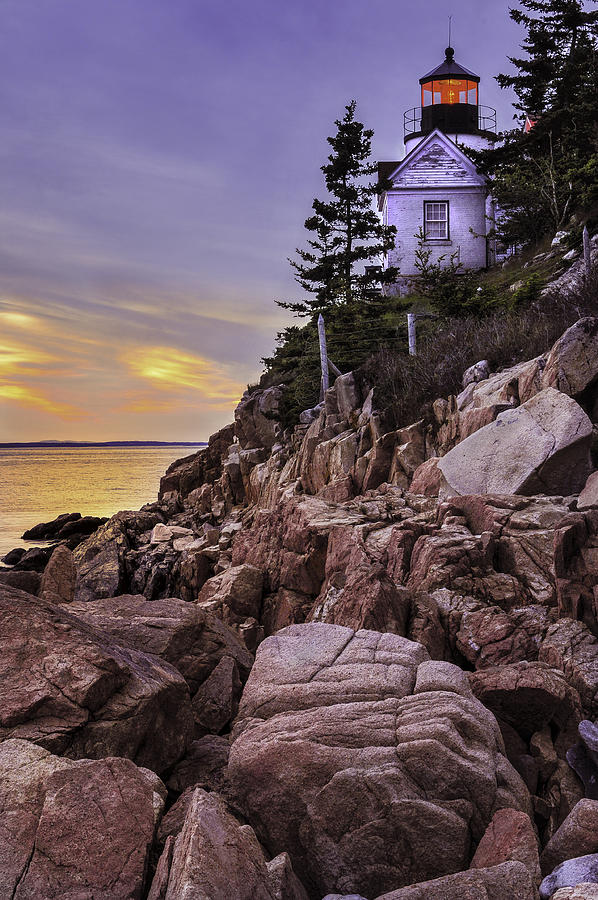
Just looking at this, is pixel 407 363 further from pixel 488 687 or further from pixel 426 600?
pixel 488 687

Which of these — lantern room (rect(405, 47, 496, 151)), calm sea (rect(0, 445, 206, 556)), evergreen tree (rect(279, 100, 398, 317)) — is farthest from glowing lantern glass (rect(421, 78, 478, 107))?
calm sea (rect(0, 445, 206, 556))

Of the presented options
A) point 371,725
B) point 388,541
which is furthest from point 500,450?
point 371,725

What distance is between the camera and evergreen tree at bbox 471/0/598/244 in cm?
2814

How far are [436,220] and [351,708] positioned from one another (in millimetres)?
34947

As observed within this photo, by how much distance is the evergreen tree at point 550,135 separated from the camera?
2814 centimetres

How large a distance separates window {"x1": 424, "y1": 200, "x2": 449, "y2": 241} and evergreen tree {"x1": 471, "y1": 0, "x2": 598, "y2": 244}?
10.4 feet

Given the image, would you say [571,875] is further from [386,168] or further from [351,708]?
[386,168]

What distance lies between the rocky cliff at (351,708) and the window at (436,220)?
88.8 feet

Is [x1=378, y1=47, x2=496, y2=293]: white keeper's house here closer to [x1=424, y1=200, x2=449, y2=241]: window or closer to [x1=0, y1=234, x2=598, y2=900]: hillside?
[x1=424, y1=200, x2=449, y2=241]: window

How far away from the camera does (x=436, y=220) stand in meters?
34.8

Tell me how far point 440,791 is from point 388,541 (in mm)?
4620

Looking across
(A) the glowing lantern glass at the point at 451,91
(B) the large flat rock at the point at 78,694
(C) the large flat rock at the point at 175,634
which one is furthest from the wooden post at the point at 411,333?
(A) the glowing lantern glass at the point at 451,91

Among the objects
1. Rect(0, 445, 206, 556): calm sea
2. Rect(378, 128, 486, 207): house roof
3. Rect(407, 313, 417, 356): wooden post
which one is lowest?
Rect(0, 445, 206, 556): calm sea

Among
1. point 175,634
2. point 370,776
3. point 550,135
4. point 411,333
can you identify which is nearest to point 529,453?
point 175,634
